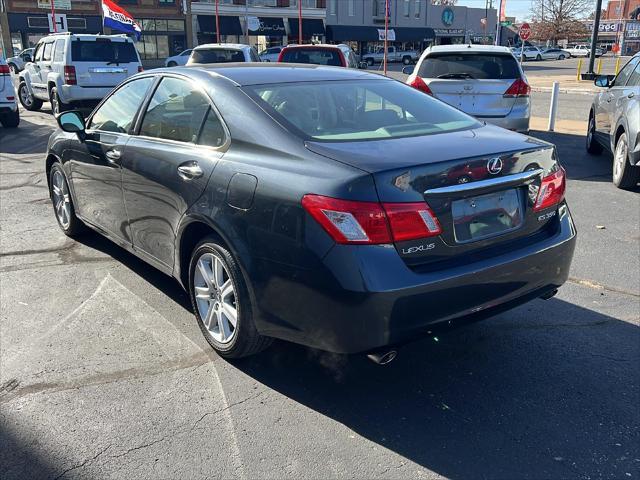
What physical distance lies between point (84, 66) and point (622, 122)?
11.5 metres

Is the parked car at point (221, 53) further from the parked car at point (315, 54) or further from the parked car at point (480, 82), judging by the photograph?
the parked car at point (480, 82)

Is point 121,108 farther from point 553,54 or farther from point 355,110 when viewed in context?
point 553,54

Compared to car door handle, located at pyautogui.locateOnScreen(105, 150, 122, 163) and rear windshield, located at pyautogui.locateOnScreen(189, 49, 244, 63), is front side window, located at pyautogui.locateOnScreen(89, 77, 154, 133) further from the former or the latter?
rear windshield, located at pyautogui.locateOnScreen(189, 49, 244, 63)

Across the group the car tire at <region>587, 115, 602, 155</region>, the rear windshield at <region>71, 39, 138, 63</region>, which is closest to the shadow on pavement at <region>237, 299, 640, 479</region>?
the car tire at <region>587, 115, 602, 155</region>

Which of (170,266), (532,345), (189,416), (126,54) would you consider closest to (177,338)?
(170,266)

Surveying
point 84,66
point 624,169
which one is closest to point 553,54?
point 84,66

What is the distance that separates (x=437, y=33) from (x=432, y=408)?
7295 cm

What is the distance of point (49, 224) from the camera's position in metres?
6.42

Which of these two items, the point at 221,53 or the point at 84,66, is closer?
the point at 84,66

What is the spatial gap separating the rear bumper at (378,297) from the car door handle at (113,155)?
192 centimetres

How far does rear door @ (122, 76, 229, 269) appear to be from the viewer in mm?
3541

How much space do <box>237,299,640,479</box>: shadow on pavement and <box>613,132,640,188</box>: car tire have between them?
13.5 feet

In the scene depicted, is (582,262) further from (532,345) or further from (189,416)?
A: (189,416)

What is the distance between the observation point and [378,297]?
8.79 feet
